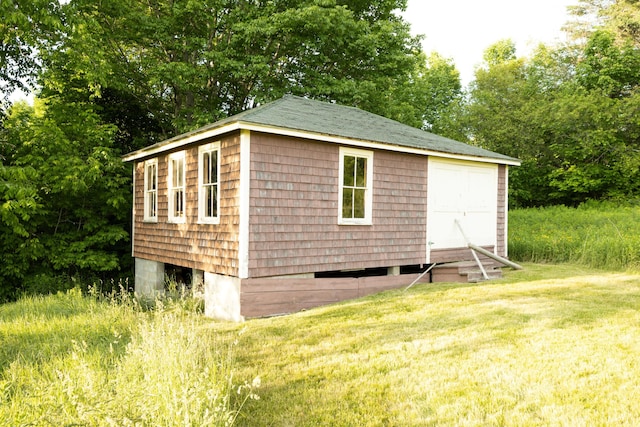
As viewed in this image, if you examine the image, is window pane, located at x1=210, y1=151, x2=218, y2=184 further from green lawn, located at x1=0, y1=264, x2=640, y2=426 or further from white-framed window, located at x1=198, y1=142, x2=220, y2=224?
green lawn, located at x1=0, y1=264, x2=640, y2=426

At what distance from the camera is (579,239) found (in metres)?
13.7

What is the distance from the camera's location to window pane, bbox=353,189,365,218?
391 inches

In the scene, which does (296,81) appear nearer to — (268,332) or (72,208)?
(72,208)

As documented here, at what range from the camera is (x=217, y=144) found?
912 cm

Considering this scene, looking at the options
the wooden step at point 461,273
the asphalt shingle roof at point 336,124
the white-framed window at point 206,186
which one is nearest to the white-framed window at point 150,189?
the asphalt shingle roof at point 336,124

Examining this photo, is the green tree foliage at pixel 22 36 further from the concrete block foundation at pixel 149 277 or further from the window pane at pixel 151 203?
the concrete block foundation at pixel 149 277

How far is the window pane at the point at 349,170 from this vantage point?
9.73 meters

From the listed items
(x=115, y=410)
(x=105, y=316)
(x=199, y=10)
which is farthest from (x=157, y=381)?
(x=199, y=10)

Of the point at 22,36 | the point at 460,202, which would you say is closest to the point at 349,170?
the point at 460,202

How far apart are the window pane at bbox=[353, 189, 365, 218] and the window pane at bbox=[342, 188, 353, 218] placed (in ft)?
0.30

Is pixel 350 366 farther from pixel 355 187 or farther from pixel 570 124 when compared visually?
pixel 570 124

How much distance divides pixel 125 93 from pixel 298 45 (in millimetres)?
6593

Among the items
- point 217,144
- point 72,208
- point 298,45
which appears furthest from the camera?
point 298,45

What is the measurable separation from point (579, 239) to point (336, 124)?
8.22m
